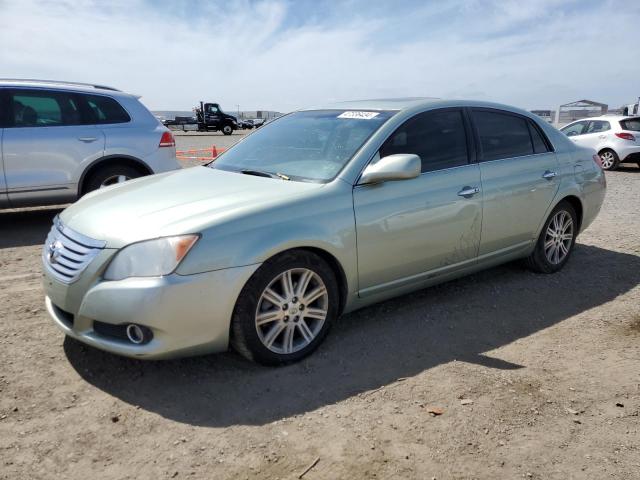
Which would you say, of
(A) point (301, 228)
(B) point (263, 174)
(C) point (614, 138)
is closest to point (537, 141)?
(B) point (263, 174)

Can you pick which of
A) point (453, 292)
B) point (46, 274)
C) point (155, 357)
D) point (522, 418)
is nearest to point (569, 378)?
point (522, 418)

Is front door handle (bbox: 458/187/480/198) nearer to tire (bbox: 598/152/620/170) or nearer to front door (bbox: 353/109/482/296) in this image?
front door (bbox: 353/109/482/296)

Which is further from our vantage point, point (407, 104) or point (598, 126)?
point (598, 126)

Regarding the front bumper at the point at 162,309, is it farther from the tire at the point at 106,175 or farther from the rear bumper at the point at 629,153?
the rear bumper at the point at 629,153

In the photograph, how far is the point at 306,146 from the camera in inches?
165

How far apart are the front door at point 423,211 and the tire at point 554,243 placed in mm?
1057

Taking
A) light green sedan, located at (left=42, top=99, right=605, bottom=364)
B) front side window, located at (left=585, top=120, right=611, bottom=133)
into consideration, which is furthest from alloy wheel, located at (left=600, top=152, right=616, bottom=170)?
light green sedan, located at (left=42, top=99, right=605, bottom=364)

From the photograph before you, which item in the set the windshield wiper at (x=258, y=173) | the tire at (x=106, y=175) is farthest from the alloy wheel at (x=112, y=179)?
the windshield wiper at (x=258, y=173)

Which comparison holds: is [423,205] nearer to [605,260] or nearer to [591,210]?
[591,210]

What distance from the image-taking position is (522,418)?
2.90m

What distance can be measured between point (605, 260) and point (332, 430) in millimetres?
4299

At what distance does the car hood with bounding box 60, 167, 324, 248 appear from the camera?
10.1ft

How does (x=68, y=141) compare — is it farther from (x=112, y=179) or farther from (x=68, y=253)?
(x=68, y=253)

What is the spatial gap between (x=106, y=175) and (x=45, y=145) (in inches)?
30.0
